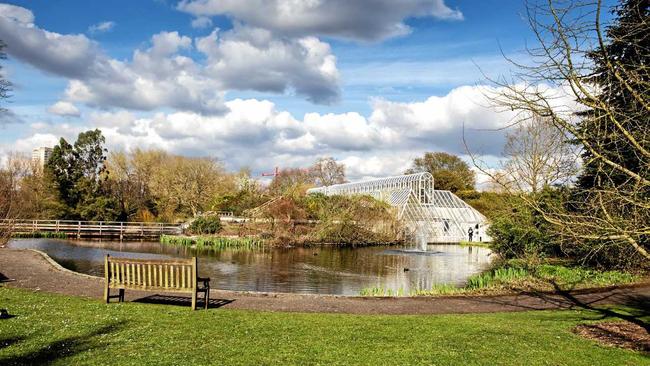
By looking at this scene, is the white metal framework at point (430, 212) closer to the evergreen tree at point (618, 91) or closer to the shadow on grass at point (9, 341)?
the evergreen tree at point (618, 91)

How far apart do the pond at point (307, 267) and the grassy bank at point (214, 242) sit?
1.58 m

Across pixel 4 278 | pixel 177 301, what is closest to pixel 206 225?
pixel 4 278

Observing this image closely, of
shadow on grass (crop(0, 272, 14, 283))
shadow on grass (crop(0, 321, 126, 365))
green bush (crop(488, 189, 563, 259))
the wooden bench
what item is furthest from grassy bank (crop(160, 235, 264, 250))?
shadow on grass (crop(0, 321, 126, 365))

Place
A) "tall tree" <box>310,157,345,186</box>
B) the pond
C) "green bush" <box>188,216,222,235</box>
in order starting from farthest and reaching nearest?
1. "tall tree" <box>310,157,345,186</box>
2. "green bush" <box>188,216,222,235</box>
3. the pond

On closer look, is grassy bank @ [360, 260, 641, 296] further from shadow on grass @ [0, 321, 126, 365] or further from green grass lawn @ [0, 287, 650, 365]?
shadow on grass @ [0, 321, 126, 365]

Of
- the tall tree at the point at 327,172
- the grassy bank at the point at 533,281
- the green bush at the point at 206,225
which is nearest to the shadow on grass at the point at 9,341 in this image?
the grassy bank at the point at 533,281

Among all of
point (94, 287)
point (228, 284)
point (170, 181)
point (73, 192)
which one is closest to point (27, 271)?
point (94, 287)

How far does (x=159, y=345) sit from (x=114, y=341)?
65cm

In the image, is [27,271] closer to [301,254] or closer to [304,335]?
[304,335]

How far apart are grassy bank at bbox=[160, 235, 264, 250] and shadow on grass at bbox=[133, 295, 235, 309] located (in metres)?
21.3

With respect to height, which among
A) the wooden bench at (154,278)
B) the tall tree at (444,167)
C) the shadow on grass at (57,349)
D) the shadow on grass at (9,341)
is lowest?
the shadow on grass at (57,349)

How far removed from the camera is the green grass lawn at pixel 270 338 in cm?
625

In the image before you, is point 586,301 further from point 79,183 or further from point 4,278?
point 79,183

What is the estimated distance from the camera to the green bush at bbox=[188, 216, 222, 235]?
121 ft
